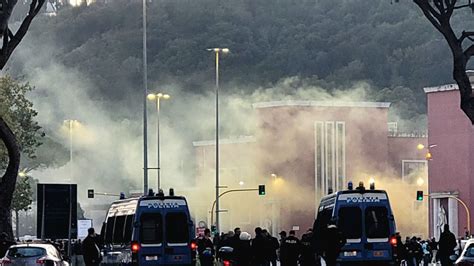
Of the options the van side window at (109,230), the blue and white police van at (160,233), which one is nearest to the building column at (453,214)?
the van side window at (109,230)

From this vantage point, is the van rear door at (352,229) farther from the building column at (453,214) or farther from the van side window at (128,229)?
the building column at (453,214)

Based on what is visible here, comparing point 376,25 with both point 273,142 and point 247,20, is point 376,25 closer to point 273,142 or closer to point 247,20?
point 247,20

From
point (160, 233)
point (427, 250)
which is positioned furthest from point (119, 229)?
point (427, 250)

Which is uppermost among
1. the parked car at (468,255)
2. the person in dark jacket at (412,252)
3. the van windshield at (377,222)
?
the van windshield at (377,222)

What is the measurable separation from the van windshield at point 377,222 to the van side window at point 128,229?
6.71 meters

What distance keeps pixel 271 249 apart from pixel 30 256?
6532 millimetres

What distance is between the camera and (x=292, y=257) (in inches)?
1400

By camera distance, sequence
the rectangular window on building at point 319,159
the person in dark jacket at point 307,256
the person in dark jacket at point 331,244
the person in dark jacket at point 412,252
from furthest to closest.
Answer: the rectangular window on building at point 319,159
the person in dark jacket at point 412,252
the person in dark jacket at point 307,256
the person in dark jacket at point 331,244

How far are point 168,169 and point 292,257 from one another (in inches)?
4348

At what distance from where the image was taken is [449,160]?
297 ft

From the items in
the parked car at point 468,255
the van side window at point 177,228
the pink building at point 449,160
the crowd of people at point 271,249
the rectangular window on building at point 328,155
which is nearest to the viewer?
the parked car at point 468,255

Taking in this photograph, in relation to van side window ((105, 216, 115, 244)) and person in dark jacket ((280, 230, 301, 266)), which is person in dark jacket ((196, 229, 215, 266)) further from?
van side window ((105, 216, 115, 244))

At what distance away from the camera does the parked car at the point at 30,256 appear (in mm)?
35062

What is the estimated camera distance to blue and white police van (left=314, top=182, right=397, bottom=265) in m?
37.5
